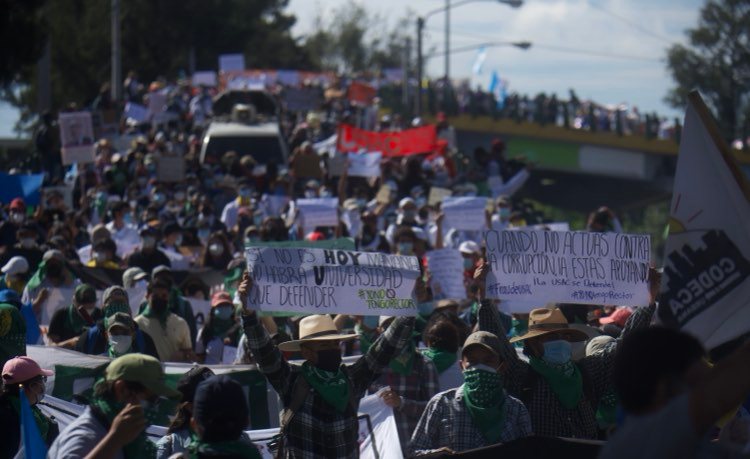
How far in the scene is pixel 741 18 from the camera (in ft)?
219

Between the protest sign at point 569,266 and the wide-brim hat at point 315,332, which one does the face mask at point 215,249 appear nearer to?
the protest sign at point 569,266

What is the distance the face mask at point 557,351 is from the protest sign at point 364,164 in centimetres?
1412

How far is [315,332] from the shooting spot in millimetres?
7516

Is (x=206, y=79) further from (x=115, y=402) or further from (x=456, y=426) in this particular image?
(x=115, y=402)

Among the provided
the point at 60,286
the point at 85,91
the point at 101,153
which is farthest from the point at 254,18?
the point at 60,286

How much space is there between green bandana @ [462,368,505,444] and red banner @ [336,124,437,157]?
16.5 metres

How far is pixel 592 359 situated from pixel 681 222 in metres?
2.13

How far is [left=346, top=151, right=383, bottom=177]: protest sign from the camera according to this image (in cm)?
2186

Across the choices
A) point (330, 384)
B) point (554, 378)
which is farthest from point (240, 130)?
point (330, 384)

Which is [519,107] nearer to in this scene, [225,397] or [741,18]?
[741,18]

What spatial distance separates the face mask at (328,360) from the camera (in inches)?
284

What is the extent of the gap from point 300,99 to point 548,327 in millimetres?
28518

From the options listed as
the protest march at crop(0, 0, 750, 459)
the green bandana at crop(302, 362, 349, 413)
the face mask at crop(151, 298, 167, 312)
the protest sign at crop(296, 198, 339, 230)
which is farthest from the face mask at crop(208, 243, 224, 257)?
the green bandana at crop(302, 362, 349, 413)

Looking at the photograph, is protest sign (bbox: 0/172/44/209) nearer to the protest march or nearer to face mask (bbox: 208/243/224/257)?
the protest march
